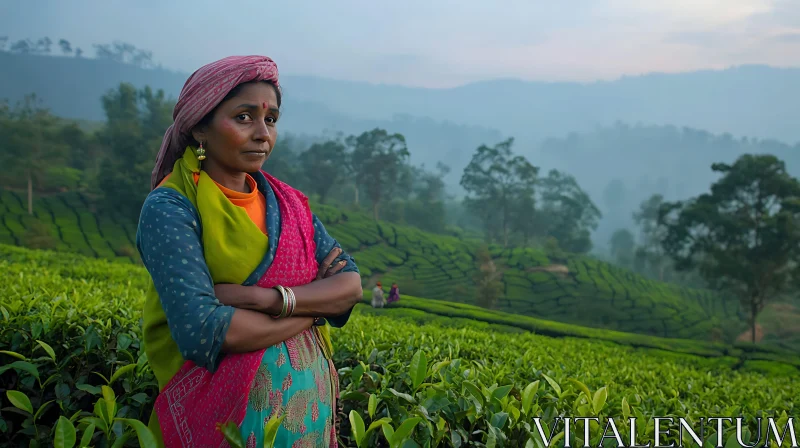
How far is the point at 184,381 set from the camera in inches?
52.9

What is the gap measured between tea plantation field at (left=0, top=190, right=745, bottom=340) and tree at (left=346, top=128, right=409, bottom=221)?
6786 millimetres

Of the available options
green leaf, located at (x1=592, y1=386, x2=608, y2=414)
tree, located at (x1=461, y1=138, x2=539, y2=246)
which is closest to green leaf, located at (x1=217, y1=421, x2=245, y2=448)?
green leaf, located at (x1=592, y1=386, x2=608, y2=414)

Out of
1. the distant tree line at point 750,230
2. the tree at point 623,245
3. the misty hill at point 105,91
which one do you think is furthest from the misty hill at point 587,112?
the distant tree line at point 750,230

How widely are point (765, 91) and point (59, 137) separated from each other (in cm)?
19642

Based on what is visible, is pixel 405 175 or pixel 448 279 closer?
pixel 448 279

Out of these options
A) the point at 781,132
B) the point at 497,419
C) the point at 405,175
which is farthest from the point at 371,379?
the point at 781,132

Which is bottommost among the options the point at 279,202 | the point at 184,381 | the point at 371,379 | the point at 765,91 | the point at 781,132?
the point at 371,379

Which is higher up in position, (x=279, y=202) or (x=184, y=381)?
(x=279, y=202)

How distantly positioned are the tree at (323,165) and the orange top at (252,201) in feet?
110

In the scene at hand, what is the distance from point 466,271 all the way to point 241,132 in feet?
81.0

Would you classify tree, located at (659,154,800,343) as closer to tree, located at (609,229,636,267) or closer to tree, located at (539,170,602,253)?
tree, located at (539,170,602,253)

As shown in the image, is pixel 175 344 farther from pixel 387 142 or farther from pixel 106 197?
pixel 387 142

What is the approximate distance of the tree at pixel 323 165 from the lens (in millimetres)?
34844

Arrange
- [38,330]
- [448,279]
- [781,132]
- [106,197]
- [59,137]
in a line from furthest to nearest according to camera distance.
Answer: [781,132]
[59,137]
[448,279]
[106,197]
[38,330]
